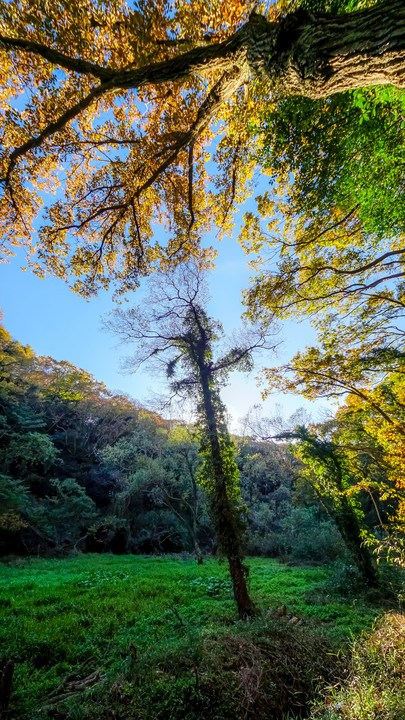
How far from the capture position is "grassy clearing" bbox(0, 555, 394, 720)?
2920mm

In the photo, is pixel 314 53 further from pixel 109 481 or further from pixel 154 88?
pixel 109 481

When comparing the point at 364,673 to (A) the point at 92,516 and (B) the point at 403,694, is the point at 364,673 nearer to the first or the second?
(B) the point at 403,694

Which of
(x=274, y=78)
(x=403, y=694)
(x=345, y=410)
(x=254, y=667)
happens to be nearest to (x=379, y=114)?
(x=274, y=78)

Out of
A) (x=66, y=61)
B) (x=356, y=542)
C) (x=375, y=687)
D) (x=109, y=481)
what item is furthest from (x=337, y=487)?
(x=109, y=481)

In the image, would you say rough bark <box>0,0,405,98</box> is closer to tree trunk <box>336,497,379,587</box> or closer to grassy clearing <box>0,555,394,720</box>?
grassy clearing <box>0,555,394,720</box>

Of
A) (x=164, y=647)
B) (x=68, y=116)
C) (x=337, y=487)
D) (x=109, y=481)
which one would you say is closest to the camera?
(x=68, y=116)

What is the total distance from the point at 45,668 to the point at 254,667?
12.3 ft

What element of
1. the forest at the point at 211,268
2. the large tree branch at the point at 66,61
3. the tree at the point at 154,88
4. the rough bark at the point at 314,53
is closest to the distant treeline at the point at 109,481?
the forest at the point at 211,268

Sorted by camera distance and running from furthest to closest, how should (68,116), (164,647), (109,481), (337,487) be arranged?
(109,481) → (337,487) → (164,647) → (68,116)

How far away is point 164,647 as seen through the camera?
4.15 meters

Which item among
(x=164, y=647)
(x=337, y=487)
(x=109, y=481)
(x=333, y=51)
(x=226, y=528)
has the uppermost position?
(x=333, y=51)

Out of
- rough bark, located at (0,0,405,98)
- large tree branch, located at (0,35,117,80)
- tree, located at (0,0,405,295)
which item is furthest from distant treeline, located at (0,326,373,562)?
rough bark, located at (0,0,405,98)

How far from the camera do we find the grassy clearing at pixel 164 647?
2.92 meters

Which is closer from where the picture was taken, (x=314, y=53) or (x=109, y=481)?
(x=314, y=53)
